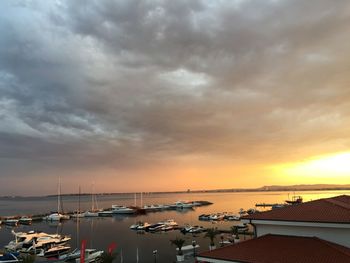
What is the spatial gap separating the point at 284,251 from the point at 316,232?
302 centimetres

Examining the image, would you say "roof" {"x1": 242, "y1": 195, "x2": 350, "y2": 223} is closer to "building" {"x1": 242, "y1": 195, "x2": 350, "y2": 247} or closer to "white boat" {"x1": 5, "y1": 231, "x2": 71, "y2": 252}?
"building" {"x1": 242, "y1": 195, "x2": 350, "y2": 247}

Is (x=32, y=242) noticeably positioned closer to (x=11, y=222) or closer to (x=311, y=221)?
(x=311, y=221)

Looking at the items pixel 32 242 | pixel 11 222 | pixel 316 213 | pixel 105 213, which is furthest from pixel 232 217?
pixel 316 213

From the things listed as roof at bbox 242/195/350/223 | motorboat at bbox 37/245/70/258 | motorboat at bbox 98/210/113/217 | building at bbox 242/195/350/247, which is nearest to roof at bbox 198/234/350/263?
building at bbox 242/195/350/247

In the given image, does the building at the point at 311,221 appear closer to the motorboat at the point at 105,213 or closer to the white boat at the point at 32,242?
the white boat at the point at 32,242

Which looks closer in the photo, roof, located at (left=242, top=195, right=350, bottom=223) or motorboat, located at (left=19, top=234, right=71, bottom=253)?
roof, located at (left=242, top=195, right=350, bottom=223)

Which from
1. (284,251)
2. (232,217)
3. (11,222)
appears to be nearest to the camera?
(284,251)

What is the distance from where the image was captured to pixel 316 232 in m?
19.2

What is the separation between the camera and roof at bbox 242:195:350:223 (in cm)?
1878

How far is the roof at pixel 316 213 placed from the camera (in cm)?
1878

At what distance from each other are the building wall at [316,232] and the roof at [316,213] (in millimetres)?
544

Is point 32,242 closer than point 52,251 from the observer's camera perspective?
No

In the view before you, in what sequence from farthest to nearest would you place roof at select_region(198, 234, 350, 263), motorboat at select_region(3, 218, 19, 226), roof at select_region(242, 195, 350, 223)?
motorboat at select_region(3, 218, 19, 226) < roof at select_region(242, 195, 350, 223) < roof at select_region(198, 234, 350, 263)

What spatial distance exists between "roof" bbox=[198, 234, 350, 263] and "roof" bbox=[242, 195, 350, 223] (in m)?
1.11
